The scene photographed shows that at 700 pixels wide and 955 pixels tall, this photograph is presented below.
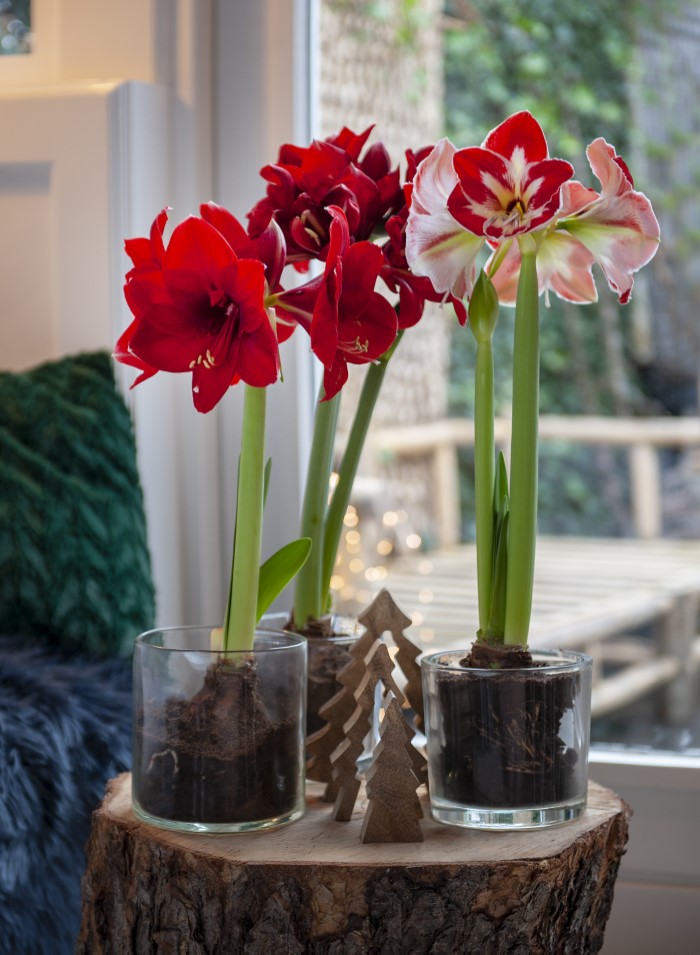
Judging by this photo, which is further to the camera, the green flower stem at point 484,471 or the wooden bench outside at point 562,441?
the wooden bench outside at point 562,441

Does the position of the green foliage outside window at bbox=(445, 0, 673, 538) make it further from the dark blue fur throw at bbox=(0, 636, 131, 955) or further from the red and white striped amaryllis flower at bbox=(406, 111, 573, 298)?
the red and white striped amaryllis flower at bbox=(406, 111, 573, 298)

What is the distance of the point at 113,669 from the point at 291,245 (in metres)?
0.50

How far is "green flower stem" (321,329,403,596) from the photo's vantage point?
3.03 ft

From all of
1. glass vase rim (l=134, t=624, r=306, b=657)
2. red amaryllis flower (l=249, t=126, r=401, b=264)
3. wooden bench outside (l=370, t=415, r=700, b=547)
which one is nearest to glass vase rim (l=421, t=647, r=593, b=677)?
glass vase rim (l=134, t=624, r=306, b=657)

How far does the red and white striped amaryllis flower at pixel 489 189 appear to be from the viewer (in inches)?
28.5

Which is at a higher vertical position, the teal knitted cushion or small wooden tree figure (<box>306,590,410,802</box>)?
the teal knitted cushion

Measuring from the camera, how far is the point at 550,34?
213 centimetres

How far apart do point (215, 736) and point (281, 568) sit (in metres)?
0.14

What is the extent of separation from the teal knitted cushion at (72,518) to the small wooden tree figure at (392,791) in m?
0.43

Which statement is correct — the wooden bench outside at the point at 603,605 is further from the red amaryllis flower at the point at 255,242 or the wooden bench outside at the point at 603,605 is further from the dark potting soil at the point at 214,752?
the red amaryllis flower at the point at 255,242

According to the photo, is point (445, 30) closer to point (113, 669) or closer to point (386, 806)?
point (113, 669)

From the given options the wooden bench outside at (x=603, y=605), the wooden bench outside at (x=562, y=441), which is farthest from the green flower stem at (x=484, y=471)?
the wooden bench outside at (x=562, y=441)

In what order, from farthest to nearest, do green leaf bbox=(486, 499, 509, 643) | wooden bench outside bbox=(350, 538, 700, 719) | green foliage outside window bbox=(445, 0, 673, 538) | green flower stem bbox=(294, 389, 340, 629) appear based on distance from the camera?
green foliage outside window bbox=(445, 0, 673, 538), wooden bench outside bbox=(350, 538, 700, 719), green flower stem bbox=(294, 389, 340, 629), green leaf bbox=(486, 499, 509, 643)

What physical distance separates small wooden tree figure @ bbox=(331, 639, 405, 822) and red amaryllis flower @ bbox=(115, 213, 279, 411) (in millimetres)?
259
